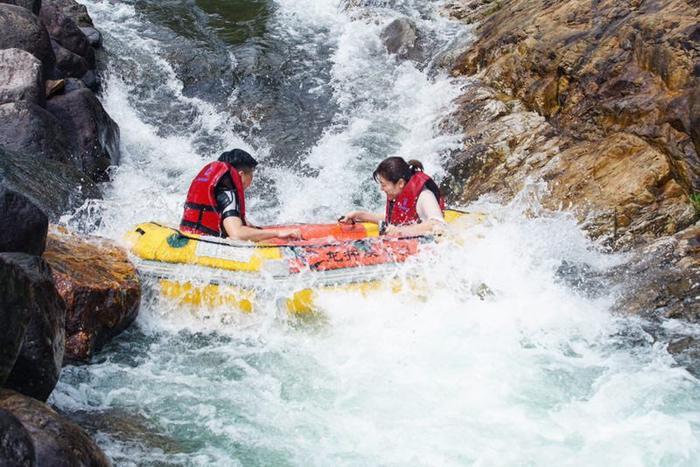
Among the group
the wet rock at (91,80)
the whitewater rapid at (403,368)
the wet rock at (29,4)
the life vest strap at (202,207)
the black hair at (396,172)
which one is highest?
the wet rock at (29,4)

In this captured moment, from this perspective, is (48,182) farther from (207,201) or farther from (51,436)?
(51,436)

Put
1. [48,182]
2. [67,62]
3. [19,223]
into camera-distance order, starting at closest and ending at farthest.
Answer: [19,223], [48,182], [67,62]

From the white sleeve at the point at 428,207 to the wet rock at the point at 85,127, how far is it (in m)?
4.38

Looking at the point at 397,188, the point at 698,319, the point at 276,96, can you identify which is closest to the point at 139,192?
the point at 276,96

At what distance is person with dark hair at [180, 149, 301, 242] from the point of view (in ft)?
21.3

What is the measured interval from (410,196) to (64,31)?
6951 mm

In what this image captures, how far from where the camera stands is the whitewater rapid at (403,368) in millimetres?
4734

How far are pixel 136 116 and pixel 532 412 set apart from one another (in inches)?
313

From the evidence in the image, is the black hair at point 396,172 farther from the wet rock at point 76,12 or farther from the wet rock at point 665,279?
the wet rock at point 76,12

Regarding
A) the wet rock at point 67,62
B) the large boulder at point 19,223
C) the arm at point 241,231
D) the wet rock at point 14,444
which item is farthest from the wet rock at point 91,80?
the wet rock at point 14,444

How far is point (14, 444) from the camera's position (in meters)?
2.99

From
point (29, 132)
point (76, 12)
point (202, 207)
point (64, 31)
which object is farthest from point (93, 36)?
point (202, 207)

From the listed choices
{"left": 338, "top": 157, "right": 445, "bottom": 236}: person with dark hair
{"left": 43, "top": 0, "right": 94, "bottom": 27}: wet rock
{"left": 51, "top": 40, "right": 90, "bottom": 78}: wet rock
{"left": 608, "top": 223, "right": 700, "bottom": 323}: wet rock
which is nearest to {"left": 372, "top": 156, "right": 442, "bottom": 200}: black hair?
{"left": 338, "top": 157, "right": 445, "bottom": 236}: person with dark hair

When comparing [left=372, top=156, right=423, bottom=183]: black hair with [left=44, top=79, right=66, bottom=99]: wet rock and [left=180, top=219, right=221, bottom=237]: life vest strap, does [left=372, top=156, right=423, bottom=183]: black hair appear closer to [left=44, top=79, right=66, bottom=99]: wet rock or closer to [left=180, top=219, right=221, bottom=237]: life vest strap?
[left=180, top=219, right=221, bottom=237]: life vest strap
